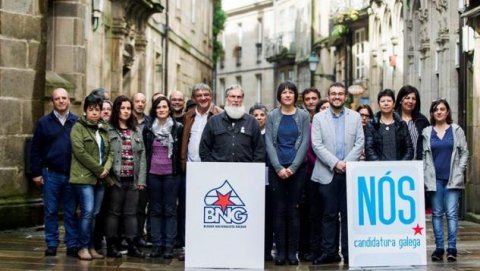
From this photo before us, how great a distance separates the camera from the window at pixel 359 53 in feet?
127

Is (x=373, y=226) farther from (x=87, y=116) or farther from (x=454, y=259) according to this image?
(x=87, y=116)

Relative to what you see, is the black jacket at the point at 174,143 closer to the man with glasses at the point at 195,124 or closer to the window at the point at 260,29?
the man with glasses at the point at 195,124

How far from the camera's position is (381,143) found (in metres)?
12.2

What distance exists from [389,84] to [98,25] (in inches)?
541

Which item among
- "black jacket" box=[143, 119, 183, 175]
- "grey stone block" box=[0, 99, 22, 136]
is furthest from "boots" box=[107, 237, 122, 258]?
"grey stone block" box=[0, 99, 22, 136]

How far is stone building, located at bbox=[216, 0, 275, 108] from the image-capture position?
67000 millimetres

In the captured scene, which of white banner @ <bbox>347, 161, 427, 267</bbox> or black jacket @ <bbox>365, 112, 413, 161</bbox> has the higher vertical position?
black jacket @ <bbox>365, 112, 413, 161</bbox>

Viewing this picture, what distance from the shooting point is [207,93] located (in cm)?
1269

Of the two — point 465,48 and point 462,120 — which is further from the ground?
point 465,48

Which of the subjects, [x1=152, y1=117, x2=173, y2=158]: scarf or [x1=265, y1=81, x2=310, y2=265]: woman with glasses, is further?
[x1=152, y1=117, x2=173, y2=158]: scarf

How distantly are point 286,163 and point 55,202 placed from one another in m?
2.87

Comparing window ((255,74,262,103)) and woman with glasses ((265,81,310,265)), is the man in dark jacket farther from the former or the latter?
window ((255,74,262,103))

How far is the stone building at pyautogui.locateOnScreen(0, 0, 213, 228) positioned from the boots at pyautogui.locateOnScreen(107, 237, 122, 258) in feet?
10.6

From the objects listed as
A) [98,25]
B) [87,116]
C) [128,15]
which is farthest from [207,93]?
[128,15]
